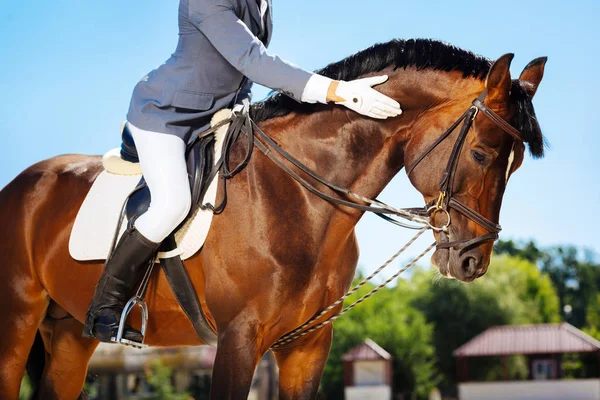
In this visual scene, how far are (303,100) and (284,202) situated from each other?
0.55 metres

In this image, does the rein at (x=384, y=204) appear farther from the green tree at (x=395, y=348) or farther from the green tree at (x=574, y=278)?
the green tree at (x=574, y=278)

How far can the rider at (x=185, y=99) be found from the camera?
147 inches

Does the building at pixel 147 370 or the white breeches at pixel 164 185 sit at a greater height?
the white breeches at pixel 164 185

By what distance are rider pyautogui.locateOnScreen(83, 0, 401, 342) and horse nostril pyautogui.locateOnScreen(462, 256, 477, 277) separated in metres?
0.83

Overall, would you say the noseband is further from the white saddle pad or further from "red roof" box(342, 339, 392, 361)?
"red roof" box(342, 339, 392, 361)

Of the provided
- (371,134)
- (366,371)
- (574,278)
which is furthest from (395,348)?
(574,278)

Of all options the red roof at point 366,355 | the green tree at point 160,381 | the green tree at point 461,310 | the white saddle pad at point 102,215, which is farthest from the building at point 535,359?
the white saddle pad at point 102,215

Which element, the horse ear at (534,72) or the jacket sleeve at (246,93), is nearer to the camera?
the horse ear at (534,72)

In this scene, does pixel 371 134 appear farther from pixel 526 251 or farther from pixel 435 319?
pixel 526 251

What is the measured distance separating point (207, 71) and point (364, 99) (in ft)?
3.04

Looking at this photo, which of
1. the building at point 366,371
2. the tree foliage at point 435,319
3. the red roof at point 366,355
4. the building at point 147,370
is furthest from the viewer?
the tree foliage at point 435,319

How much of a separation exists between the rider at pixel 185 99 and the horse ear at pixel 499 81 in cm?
48

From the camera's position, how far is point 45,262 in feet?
15.3

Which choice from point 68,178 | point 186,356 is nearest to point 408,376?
point 186,356
